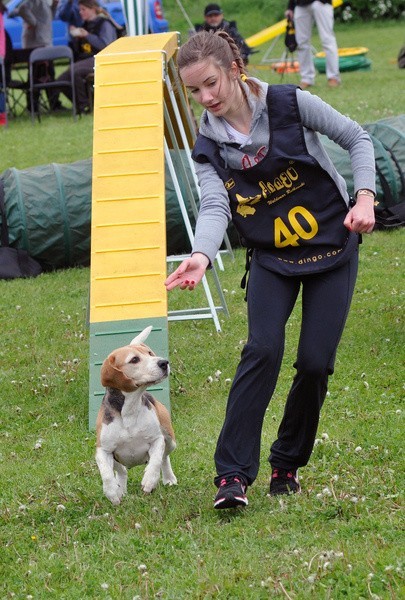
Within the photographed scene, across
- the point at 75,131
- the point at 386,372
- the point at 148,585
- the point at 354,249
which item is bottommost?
the point at 75,131

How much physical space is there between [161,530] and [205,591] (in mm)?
845

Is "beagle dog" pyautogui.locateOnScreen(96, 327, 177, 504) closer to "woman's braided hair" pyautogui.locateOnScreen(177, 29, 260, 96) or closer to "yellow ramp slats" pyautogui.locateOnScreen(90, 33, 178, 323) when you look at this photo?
"woman's braided hair" pyautogui.locateOnScreen(177, 29, 260, 96)

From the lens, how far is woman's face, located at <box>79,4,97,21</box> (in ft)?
70.3

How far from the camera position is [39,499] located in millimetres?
6238

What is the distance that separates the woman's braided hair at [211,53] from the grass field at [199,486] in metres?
2.06

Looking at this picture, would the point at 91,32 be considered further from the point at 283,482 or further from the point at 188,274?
the point at 188,274

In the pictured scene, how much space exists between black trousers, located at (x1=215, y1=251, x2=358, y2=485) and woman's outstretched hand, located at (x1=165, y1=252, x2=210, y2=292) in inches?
18.0

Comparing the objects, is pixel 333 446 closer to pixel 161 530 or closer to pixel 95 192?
pixel 161 530

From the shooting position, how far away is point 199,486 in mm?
6070

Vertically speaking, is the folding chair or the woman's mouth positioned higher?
the woman's mouth

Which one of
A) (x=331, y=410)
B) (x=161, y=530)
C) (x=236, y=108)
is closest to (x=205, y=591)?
(x=161, y=530)

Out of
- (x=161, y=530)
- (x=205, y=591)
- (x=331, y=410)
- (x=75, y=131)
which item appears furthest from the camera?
(x=75, y=131)

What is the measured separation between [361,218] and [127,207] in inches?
158

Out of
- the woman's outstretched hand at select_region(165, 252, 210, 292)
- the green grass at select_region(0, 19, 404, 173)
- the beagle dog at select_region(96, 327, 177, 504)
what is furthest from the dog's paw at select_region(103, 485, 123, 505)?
the green grass at select_region(0, 19, 404, 173)
